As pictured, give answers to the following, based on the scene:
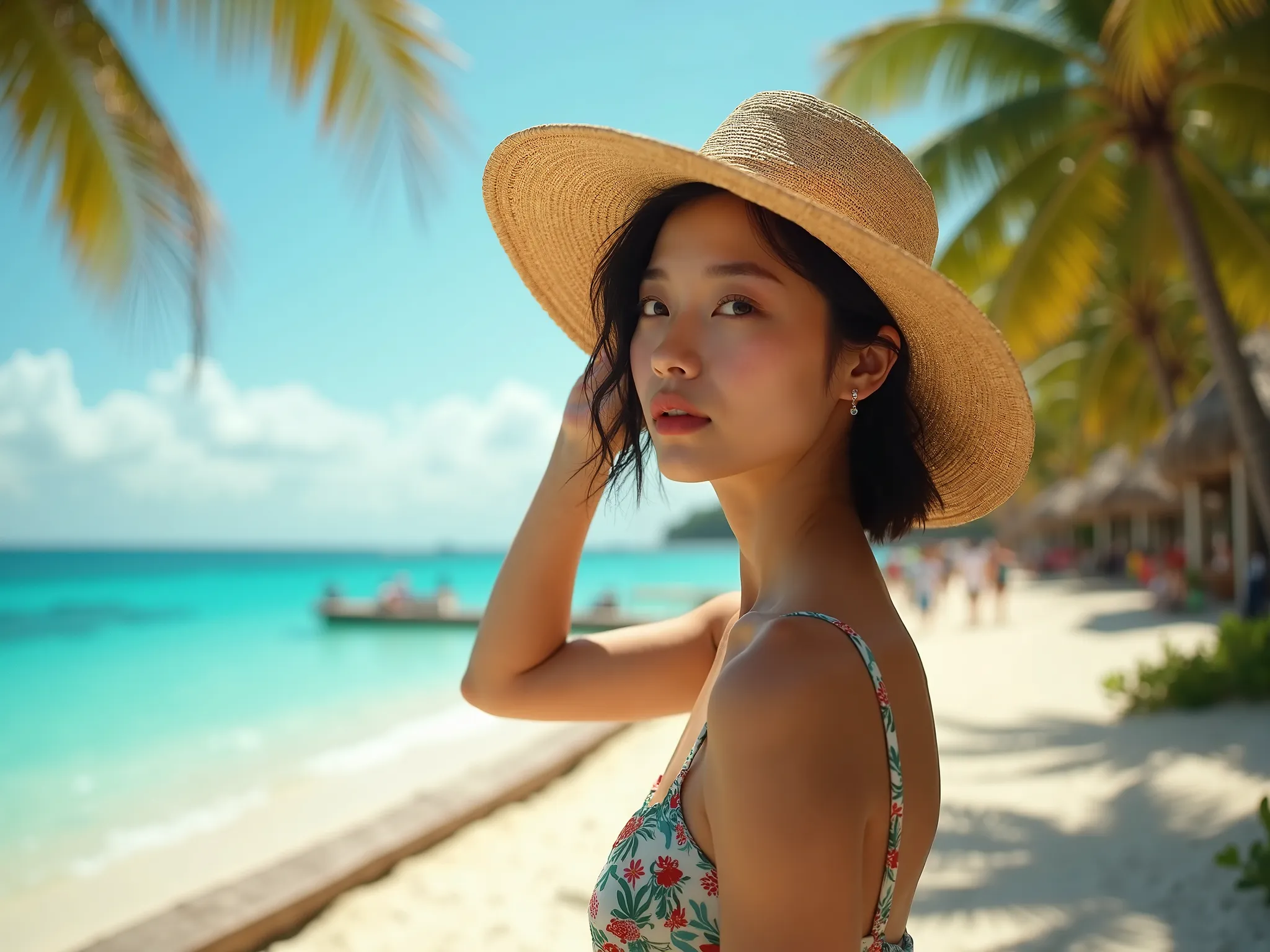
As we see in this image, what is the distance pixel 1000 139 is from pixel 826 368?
8.24m

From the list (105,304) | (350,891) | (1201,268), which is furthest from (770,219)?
(1201,268)

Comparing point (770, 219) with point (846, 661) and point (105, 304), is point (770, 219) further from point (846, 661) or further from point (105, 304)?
point (105, 304)

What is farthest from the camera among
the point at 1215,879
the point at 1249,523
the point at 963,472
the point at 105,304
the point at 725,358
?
the point at 1249,523

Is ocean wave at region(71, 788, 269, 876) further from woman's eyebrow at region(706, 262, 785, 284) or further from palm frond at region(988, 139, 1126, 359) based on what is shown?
palm frond at region(988, 139, 1126, 359)

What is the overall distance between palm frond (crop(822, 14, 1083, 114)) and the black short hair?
772 centimetres

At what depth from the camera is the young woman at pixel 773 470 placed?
93cm

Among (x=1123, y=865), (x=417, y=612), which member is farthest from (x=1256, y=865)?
(x=417, y=612)

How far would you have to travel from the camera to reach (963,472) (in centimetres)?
152

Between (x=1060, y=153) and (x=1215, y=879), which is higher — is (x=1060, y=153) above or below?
above

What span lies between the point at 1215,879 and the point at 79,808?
32.8 ft

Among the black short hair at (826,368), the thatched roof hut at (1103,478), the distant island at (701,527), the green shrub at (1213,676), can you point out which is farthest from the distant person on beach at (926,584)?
the distant island at (701,527)

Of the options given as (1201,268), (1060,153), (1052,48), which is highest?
(1052,48)

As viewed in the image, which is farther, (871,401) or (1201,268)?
(1201,268)

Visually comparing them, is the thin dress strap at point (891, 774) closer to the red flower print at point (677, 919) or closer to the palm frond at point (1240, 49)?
the red flower print at point (677, 919)
